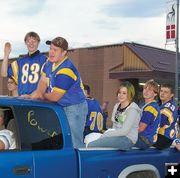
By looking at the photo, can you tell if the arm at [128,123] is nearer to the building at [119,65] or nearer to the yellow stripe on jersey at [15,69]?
the yellow stripe on jersey at [15,69]

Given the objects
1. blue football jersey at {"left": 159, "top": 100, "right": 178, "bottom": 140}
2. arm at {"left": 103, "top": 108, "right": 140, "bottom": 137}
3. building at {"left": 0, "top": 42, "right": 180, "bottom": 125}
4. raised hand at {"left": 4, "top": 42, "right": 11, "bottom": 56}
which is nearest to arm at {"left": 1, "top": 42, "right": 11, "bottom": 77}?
raised hand at {"left": 4, "top": 42, "right": 11, "bottom": 56}

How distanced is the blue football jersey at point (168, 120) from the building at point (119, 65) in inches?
790

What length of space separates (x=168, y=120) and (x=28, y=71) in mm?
2151

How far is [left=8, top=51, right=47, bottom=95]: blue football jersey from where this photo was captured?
17.2ft

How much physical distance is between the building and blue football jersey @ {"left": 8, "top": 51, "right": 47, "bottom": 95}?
68.9 ft

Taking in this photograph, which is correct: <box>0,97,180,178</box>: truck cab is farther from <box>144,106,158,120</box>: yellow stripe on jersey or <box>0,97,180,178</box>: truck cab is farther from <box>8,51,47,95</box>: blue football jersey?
<box>8,51,47,95</box>: blue football jersey

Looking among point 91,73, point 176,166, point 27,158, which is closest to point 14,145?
point 27,158

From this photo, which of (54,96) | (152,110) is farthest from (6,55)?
(152,110)

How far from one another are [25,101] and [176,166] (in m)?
2.01

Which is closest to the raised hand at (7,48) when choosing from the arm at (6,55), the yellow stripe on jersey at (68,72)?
the arm at (6,55)

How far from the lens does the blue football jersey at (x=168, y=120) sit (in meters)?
5.97

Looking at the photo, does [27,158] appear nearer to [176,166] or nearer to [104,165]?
[104,165]

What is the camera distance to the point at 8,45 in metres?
5.74

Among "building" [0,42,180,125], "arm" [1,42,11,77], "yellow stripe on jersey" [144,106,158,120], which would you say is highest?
"building" [0,42,180,125]
